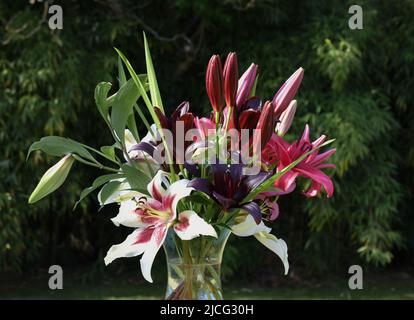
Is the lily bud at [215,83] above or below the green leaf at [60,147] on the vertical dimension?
above

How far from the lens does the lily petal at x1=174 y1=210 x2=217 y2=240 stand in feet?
2.67

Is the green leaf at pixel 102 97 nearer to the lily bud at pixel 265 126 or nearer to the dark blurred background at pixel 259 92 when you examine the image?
the lily bud at pixel 265 126

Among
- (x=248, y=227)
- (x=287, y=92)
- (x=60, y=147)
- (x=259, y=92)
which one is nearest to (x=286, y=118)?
(x=287, y=92)

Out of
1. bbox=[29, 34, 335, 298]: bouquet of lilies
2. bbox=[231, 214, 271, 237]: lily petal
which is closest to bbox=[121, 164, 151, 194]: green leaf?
bbox=[29, 34, 335, 298]: bouquet of lilies

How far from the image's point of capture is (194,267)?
89 centimetres

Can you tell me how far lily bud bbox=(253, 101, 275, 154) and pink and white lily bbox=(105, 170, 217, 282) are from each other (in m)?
0.10

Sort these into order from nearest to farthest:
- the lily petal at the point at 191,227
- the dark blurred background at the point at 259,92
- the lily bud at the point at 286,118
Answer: the lily petal at the point at 191,227 → the lily bud at the point at 286,118 → the dark blurred background at the point at 259,92

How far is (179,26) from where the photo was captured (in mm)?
4816

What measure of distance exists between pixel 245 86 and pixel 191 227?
7.6 inches

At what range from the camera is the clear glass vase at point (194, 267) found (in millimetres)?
884

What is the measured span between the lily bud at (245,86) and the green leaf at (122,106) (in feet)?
0.41

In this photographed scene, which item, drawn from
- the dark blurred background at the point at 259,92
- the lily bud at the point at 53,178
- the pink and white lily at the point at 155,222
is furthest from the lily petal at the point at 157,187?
the dark blurred background at the point at 259,92

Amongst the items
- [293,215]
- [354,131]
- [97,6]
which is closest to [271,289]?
[293,215]

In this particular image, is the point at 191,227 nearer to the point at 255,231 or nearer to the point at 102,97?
the point at 255,231
